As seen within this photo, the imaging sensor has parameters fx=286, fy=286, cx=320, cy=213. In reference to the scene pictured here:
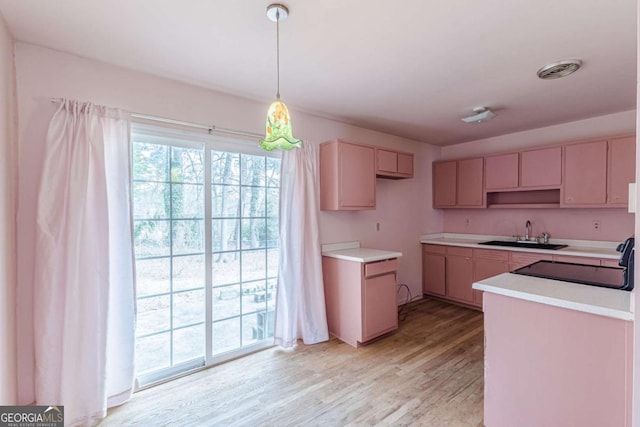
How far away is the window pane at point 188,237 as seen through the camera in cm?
245

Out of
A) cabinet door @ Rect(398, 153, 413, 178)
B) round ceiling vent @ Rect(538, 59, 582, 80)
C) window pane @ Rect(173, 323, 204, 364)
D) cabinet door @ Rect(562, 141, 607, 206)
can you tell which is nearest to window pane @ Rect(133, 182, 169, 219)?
window pane @ Rect(173, 323, 204, 364)

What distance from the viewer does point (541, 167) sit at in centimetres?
360

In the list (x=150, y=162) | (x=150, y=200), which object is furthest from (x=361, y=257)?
(x=150, y=162)

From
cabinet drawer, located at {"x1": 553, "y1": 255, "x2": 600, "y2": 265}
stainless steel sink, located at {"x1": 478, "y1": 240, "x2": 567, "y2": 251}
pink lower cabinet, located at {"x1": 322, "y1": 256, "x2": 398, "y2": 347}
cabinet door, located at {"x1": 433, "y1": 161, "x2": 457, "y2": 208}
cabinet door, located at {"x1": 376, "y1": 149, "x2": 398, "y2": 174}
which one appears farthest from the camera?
cabinet door, located at {"x1": 433, "y1": 161, "x2": 457, "y2": 208}

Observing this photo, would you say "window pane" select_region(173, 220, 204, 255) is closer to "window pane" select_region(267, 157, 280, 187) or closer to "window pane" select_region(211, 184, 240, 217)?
"window pane" select_region(211, 184, 240, 217)

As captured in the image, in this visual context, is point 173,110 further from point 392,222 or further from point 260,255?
point 392,222

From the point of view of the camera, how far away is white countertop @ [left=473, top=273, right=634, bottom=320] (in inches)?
52.8

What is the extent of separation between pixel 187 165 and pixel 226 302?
1311 millimetres

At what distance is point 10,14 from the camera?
1.57 meters

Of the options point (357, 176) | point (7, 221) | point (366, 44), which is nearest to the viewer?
point (7, 221)

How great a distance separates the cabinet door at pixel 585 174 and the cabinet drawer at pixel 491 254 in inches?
35.8

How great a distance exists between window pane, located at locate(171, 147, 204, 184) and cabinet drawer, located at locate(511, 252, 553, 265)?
12.2ft

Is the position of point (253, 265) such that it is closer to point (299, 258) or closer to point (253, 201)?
point (299, 258)

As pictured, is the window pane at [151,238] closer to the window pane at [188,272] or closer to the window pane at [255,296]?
the window pane at [188,272]
